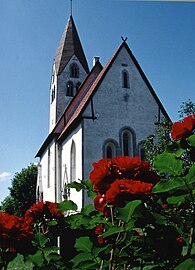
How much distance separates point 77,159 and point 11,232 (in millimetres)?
17106

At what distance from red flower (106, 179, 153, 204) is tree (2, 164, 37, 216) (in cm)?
4602

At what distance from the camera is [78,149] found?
18594mm

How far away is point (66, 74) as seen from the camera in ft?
101

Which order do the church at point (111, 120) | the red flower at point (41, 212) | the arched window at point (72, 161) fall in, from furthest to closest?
the arched window at point (72, 161)
the church at point (111, 120)
the red flower at point (41, 212)

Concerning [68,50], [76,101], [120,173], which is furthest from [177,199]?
[68,50]

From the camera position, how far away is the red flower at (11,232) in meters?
1.52

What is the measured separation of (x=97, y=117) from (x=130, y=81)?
3.45m

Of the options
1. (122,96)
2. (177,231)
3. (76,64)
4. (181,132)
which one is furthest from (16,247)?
(76,64)

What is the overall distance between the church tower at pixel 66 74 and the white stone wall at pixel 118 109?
11.2 metres

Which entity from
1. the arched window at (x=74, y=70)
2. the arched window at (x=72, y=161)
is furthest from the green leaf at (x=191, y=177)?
the arched window at (x=74, y=70)

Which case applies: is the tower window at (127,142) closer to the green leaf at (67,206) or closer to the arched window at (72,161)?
Answer: the arched window at (72,161)

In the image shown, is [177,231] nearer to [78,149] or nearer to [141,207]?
A: [141,207]

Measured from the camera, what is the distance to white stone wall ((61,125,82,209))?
59.0ft

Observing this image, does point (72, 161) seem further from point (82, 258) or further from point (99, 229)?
point (82, 258)
